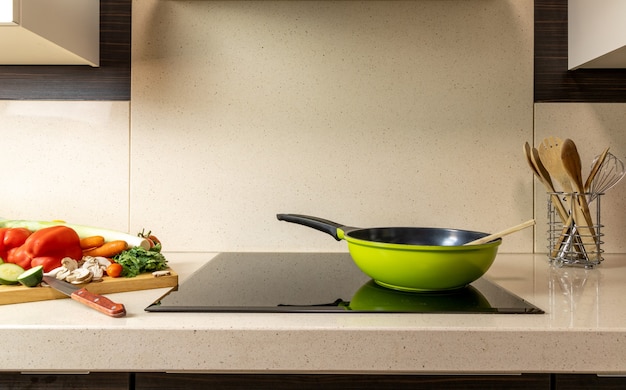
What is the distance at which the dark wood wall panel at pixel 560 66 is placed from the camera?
1232 millimetres

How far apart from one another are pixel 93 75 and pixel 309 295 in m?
0.78

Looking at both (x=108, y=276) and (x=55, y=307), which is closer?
(x=55, y=307)

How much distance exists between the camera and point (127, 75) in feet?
4.07

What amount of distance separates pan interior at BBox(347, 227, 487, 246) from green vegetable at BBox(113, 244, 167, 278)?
37 centimetres

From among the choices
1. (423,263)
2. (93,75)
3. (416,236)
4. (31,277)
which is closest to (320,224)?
(416,236)

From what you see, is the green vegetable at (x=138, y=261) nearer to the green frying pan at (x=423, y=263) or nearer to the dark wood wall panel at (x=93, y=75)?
A: the green frying pan at (x=423, y=263)

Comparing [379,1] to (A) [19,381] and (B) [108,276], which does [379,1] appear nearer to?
(B) [108,276]

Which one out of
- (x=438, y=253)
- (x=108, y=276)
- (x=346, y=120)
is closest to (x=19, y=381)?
(x=108, y=276)

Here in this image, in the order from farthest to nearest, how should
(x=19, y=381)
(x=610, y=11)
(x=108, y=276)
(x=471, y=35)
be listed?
(x=471, y=35)
(x=610, y=11)
(x=108, y=276)
(x=19, y=381)

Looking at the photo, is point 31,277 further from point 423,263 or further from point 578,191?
point 578,191

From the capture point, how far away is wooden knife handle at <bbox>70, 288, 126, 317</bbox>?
69 centimetres

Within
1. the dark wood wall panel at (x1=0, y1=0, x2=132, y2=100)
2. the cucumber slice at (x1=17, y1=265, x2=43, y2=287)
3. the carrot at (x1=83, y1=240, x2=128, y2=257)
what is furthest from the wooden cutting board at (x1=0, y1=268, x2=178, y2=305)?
the dark wood wall panel at (x1=0, y1=0, x2=132, y2=100)

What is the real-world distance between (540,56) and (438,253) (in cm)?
71

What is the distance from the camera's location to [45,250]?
2.91ft
